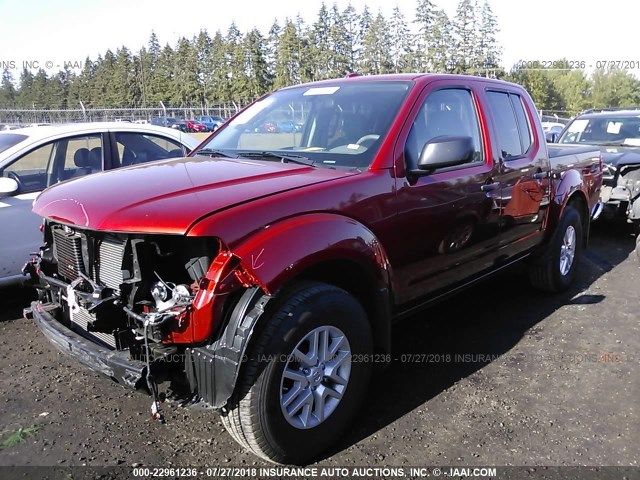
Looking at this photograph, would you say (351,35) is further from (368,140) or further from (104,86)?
(368,140)

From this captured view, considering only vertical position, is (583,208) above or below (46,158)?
below

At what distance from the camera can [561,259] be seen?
5281mm

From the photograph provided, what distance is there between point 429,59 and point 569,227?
57695mm

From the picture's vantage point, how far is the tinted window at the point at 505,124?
165 inches

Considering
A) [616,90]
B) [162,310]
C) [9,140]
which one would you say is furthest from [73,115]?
[616,90]

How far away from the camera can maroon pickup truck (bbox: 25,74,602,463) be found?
2369 millimetres

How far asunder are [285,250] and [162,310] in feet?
1.99

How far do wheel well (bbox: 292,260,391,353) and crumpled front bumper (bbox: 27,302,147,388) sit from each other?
0.94m

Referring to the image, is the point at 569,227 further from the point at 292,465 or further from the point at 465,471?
the point at 292,465

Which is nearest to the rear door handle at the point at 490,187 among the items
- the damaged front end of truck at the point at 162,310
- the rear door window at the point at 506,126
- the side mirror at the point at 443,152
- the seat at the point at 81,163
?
the rear door window at the point at 506,126

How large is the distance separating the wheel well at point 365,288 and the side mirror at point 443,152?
0.75m

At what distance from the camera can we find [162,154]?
586 centimetres

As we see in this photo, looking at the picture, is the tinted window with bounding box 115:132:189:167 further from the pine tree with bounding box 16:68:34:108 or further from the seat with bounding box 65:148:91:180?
the pine tree with bounding box 16:68:34:108

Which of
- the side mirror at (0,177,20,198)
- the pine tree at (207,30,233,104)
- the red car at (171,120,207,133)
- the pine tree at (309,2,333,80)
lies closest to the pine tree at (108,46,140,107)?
the pine tree at (207,30,233,104)
